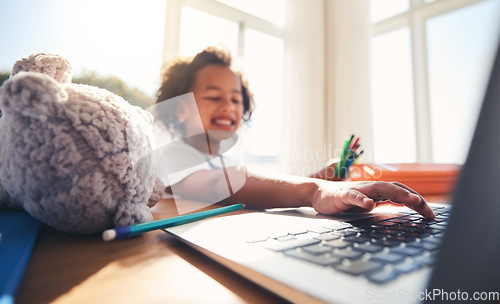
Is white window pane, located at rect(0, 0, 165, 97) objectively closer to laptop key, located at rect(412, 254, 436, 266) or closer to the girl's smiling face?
the girl's smiling face

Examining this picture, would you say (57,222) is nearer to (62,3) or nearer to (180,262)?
(180,262)

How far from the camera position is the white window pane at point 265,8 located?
79.7 inches

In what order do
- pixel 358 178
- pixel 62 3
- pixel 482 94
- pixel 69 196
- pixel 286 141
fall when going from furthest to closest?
pixel 286 141 → pixel 62 3 → pixel 358 178 → pixel 69 196 → pixel 482 94

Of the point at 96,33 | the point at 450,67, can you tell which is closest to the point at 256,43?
the point at 96,33

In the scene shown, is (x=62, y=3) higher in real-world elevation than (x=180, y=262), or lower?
higher

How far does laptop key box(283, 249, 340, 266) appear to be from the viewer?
152mm

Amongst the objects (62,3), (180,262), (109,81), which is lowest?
(180,262)

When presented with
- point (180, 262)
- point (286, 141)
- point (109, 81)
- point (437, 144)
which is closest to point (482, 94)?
point (180, 262)

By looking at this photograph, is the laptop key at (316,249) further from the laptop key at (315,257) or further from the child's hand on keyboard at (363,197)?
the child's hand on keyboard at (363,197)

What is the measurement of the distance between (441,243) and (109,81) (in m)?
1.37

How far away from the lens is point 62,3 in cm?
118

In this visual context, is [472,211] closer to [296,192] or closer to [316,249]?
[316,249]

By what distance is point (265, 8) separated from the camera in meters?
2.14

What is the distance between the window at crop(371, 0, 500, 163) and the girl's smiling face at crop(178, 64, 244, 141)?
145 centimetres
